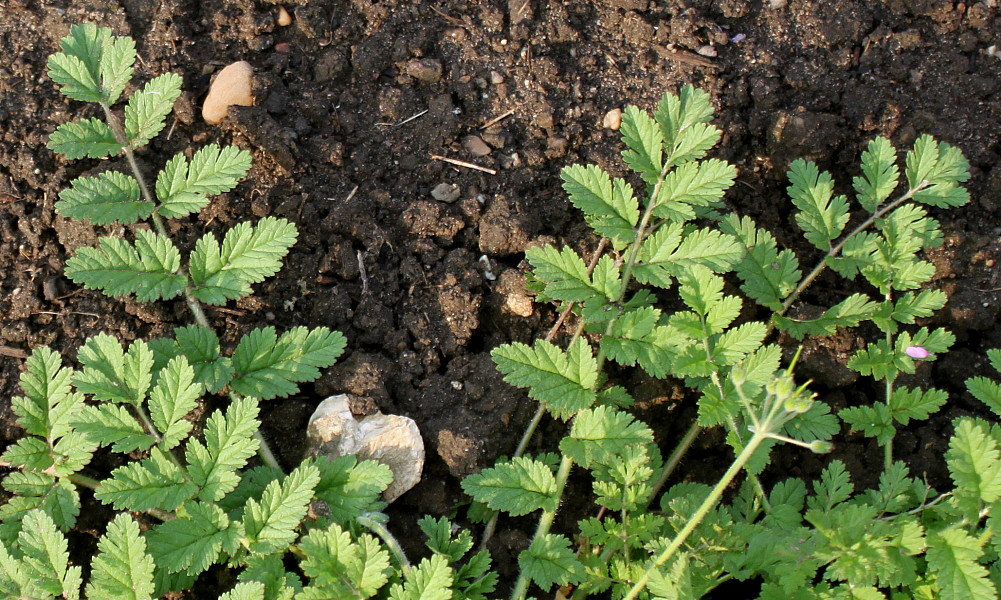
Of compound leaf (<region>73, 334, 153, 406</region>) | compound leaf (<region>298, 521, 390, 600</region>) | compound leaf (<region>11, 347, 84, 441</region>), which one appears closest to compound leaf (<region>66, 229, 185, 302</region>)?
compound leaf (<region>73, 334, 153, 406</region>)

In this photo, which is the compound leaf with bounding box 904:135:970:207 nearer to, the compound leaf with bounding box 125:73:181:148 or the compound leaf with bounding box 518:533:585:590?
the compound leaf with bounding box 518:533:585:590

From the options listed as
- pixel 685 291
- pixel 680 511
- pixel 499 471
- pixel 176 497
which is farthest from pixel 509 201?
pixel 176 497

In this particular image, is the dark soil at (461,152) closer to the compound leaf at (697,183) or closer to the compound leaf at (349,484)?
the compound leaf at (349,484)

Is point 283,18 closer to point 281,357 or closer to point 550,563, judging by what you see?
point 281,357

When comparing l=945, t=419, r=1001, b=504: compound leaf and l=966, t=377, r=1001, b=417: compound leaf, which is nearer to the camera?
l=945, t=419, r=1001, b=504: compound leaf

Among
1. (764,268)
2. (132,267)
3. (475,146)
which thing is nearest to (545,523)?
(764,268)

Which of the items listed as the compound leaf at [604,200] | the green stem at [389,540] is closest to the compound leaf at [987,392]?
the compound leaf at [604,200]

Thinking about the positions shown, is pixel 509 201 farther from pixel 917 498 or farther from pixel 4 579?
pixel 4 579
